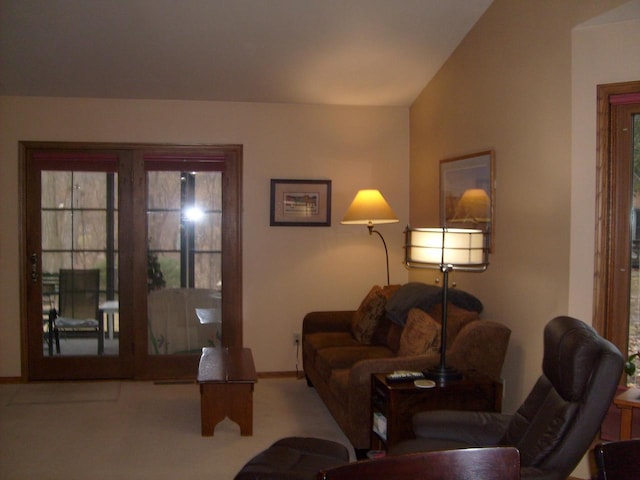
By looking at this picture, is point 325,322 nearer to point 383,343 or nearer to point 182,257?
point 383,343

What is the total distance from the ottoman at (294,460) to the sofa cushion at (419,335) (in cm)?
115

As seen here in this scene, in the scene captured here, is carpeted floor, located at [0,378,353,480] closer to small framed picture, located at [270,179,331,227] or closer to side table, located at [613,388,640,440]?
small framed picture, located at [270,179,331,227]

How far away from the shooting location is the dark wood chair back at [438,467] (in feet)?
4.43

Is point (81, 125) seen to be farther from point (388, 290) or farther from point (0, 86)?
point (388, 290)

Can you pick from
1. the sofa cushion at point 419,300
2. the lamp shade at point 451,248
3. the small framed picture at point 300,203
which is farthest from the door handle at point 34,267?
the lamp shade at point 451,248

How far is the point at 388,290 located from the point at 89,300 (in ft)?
8.69

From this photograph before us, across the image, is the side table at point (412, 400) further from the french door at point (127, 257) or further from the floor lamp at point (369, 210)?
the french door at point (127, 257)

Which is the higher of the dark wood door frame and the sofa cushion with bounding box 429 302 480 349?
the dark wood door frame

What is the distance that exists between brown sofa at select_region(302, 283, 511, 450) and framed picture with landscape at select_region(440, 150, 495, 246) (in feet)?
1.79

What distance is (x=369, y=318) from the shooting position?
496cm

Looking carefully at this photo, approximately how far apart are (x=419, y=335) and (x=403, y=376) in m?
0.65

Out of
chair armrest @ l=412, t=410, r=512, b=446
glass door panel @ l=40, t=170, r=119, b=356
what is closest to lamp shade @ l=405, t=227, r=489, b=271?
chair armrest @ l=412, t=410, r=512, b=446

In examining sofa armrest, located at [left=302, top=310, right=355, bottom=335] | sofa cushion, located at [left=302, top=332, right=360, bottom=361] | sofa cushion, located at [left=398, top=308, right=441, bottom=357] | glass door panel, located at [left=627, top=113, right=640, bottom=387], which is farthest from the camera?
sofa armrest, located at [left=302, top=310, right=355, bottom=335]

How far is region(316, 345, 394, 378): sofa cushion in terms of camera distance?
433 centimetres
